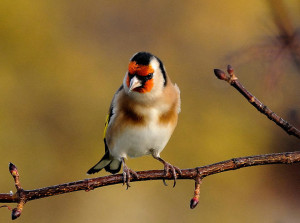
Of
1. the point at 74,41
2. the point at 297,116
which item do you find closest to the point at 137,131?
the point at 297,116

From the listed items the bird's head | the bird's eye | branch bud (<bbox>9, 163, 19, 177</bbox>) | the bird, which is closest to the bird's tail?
the bird

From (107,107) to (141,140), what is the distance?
3.80 m

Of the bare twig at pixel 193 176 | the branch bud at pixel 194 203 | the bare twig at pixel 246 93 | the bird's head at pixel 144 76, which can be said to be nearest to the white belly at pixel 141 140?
the bird's head at pixel 144 76

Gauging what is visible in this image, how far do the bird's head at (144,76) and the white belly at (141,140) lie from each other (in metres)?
0.19

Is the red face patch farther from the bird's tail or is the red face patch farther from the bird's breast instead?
the bird's tail

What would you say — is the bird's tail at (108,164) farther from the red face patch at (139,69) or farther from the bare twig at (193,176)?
the bare twig at (193,176)

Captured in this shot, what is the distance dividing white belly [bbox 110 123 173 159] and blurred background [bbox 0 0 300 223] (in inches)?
107

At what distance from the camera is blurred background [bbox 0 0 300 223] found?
20.6 feet

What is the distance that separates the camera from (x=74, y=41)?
7660mm

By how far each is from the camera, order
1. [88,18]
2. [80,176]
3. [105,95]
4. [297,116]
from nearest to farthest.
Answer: [297,116] < [80,176] < [105,95] < [88,18]

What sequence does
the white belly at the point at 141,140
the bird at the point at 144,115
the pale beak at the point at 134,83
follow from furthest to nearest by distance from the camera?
the white belly at the point at 141,140 → the bird at the point at 144,115 → the pale beak at the point at 134,83

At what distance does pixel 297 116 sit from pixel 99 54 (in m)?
5.44

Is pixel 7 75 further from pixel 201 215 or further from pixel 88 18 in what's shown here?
pixel 201 215

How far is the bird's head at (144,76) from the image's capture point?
2.52 m
